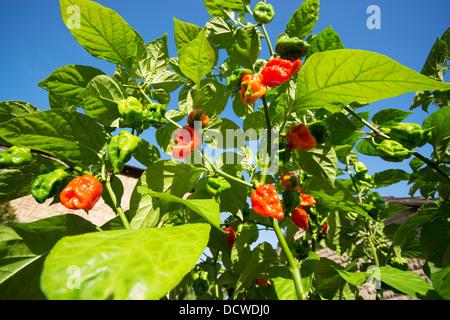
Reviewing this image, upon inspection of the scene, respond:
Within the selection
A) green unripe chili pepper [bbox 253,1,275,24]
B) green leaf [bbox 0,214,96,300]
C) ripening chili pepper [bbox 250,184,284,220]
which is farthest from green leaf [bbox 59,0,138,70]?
ripening chili pepper [bbox 250,184,284,220]

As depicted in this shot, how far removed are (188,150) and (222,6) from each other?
0.65 metres

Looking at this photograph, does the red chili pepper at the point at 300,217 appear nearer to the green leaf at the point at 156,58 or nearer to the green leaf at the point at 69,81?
the green leaf at the point at 156,58

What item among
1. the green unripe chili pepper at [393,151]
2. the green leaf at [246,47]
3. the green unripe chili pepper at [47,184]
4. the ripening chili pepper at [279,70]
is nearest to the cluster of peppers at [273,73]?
the ripening chili pepper at [279,70]

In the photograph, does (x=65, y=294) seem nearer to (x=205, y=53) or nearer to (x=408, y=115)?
(x=205, y=53)

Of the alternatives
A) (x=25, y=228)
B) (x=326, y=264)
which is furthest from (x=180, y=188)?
(x=326, y=264)

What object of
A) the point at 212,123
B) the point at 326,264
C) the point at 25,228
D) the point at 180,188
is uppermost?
the point at 212,123

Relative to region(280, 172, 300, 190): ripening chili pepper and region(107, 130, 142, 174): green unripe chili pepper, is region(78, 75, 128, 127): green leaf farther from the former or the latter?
region(280, 172, 300, 190): ripening chili pepper

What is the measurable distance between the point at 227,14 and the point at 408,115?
1004 mm

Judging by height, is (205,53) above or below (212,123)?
above

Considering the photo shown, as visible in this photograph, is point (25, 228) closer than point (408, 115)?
Yes

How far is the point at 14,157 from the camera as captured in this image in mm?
852

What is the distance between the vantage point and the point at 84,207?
79cm
